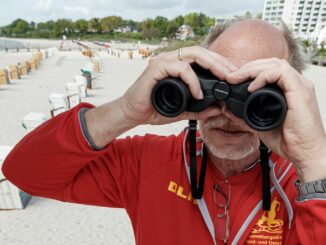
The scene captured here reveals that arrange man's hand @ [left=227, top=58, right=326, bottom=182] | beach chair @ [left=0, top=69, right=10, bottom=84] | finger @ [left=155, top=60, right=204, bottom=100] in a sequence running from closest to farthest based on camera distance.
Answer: man's hand @ [left=227, top=58, right=326, bottom=182] < finger @ [left=155, top=60, right=204, bottom=100] < beach chair @ [left=0, top=69, right=10, bottom=84]

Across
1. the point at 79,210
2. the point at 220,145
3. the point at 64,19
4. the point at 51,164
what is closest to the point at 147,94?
the point at 220,145

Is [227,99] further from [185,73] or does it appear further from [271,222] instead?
[271,222]

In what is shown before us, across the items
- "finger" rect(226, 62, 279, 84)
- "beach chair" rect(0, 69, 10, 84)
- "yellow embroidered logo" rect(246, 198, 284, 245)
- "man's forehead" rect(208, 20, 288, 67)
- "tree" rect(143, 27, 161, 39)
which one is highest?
"man's forehead" rect(208, 20, 288, 67)

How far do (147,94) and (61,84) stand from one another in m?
12.8

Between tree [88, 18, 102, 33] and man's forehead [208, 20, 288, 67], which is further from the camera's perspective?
tree [88, 18, 102, 33]

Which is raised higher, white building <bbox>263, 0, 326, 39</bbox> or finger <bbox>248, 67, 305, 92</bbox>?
white building <bbox>263, 0, 326, 39</bbox>

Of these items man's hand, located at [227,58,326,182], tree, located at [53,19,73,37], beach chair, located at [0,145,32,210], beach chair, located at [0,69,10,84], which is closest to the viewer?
man's hand, located at [227,58,326,182]

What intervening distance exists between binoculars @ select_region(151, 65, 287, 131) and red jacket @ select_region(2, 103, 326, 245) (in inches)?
10.4

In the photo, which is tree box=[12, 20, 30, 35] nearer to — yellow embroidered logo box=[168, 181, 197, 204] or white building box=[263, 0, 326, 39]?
white building box=[263, 0, 326, 39]

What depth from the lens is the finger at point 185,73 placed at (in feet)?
3.70

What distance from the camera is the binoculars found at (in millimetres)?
1069

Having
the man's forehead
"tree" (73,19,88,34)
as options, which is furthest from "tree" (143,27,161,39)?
the man's forehead

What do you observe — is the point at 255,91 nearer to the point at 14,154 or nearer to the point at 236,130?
the point at 236,130

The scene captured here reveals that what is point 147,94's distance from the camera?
120cm
